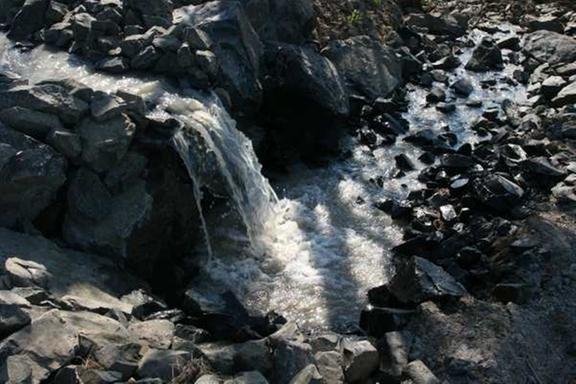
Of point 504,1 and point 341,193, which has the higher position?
point 504,1

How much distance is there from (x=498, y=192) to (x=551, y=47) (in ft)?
19.5

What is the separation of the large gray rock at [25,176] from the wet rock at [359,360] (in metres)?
3.37

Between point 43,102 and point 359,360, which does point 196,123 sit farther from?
point 359,360

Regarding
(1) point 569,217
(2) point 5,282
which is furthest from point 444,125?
(2) point 5,282

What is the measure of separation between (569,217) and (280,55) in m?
5.02

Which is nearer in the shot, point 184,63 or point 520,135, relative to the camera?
point 184,63

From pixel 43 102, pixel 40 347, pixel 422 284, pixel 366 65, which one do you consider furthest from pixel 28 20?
pixel 422 284

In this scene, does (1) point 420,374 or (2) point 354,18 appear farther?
(2) point 354,18

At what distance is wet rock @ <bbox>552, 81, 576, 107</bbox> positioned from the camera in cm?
1127

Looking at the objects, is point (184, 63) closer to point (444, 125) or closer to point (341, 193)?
point (341, 193)

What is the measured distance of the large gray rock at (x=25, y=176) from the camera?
6.58 m

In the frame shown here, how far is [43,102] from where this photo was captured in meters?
7.13

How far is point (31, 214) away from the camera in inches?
265

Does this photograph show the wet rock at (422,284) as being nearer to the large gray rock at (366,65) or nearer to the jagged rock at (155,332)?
the jagged rock at (155,332)
